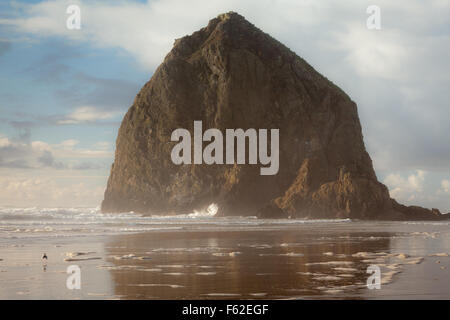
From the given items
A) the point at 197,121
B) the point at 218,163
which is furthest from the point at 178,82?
the point at 218,163

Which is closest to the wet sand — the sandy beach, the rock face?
the sandy beach

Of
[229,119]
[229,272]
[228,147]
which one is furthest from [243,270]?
[229,119]

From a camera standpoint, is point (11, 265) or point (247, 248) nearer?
point (11, 265)

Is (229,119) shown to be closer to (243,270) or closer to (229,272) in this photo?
(243,270)

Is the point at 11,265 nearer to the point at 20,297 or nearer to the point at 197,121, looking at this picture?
the point at 20,297

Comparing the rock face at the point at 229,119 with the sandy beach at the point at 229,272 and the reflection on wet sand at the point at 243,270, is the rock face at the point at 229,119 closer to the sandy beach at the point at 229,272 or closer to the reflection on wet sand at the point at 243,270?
the reflection on wet sand at the point at 243,270

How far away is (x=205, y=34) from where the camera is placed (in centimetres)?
A: 12325

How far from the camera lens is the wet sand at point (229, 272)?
40.0 ft

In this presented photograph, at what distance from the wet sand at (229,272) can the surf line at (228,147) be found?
79.4m

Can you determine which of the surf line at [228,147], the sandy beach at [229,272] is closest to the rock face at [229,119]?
the surf line at [228,147]

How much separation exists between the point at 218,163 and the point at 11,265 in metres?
86.8
